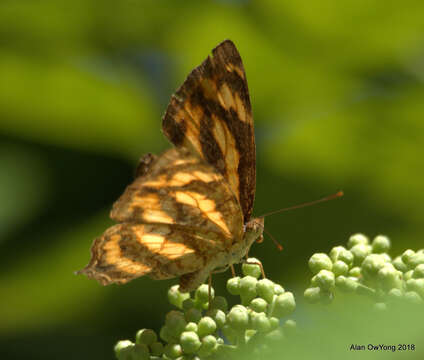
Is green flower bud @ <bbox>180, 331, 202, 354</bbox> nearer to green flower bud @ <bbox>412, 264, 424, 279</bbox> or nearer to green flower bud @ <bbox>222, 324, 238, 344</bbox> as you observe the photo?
green flower bud @ <bbox>222, 324, 238, 344</bbox>

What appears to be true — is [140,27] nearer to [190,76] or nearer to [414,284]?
[190,76]

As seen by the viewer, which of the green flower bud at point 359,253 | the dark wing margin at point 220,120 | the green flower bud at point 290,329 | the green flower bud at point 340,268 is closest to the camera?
the green flower bud at point 290,329

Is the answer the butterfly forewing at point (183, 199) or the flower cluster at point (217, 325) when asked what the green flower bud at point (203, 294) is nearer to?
the flower cluster at point (217, 325)

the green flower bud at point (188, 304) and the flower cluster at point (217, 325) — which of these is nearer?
the flower cluster at point (217, 325)

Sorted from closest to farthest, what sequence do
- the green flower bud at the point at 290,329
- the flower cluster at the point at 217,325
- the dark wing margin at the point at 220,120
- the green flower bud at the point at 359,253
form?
the green flower bud at the point at 290,329
the flower cluster at the point at 217,325
the green flower bud at the point at 359,253
the dark wing margin at the point at 220,120

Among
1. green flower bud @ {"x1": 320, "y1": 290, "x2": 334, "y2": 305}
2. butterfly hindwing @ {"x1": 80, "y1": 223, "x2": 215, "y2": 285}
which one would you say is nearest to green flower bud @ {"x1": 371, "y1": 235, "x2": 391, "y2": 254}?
green flower bud @ {"x1": 320, "y1": 290, "x2": 334, "y2": 305}

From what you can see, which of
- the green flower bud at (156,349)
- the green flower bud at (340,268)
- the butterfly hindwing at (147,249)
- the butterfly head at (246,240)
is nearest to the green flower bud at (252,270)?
the butterfly head at (246,240)

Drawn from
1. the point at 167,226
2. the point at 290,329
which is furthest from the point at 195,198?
the point at 290,329

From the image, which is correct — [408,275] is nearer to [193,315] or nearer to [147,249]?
[193,315]
